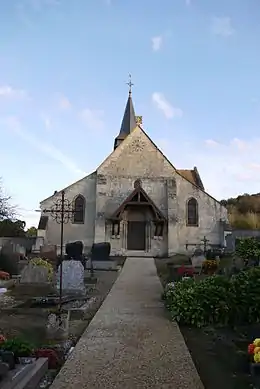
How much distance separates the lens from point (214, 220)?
34.3m

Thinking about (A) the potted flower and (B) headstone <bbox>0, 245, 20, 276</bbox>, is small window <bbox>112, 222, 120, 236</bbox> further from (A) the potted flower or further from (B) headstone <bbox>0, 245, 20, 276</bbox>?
(A) the potted flower

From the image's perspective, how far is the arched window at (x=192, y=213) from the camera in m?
34.5

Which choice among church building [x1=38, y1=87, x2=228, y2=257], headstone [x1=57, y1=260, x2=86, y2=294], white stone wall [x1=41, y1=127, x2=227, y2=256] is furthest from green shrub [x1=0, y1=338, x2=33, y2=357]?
white stone wall [x1=41, y1=127, x2=227, y2=256]

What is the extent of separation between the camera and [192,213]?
114ft

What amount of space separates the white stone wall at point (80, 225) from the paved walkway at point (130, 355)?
76.8 feet

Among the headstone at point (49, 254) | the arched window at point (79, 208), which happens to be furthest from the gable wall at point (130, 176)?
the headstone at point (49, 254)

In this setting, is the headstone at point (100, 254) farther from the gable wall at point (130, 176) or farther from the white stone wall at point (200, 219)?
the white stone wall at point (200, 219)

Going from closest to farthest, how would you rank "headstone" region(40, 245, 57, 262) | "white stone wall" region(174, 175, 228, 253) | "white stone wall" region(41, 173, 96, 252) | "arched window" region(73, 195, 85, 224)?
"headstone" region(40, 245, 57, 262), "white stone wall" region(41, 173, 96, 252), "white stone wall" region(174, 175, 228, 253), "arched window" region(73, 195, 85, 224)

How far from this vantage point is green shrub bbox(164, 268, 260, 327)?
8250 millimetres

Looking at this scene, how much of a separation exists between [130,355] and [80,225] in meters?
28.2

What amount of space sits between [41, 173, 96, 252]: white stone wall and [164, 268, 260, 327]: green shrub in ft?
81.1

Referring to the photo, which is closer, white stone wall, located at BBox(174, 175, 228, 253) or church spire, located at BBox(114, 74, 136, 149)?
white stone wall, located at BBox(174, 175, 228, 253)

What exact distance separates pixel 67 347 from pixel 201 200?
94.9 feet

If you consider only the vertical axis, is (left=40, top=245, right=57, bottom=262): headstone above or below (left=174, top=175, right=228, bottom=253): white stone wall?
below
